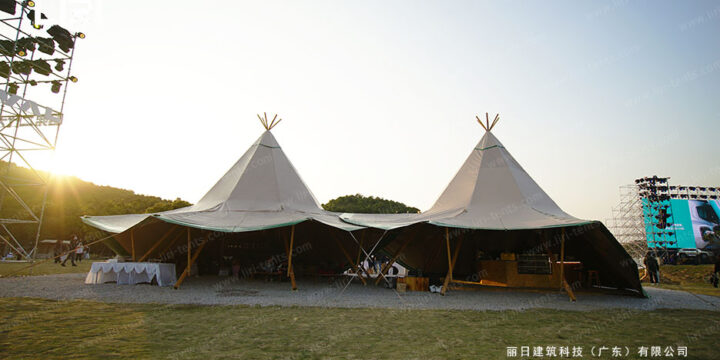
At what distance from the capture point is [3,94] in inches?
463

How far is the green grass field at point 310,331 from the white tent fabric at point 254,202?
3.72 m

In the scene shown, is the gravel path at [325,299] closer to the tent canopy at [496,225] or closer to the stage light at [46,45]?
the tent canopy at [496,225]

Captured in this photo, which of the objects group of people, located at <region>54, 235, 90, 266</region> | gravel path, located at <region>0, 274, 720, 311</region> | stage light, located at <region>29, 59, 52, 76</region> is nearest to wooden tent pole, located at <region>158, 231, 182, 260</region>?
group of people, located at <region>54, 235, 90, 266</region>

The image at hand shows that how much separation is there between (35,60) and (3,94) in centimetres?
174

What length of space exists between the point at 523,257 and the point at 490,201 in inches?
74.2

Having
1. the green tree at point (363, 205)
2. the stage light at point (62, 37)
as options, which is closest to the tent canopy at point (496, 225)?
the stage light at point (62, 37)

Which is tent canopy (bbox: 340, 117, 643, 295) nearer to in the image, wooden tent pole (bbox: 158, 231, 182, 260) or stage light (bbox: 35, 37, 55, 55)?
wooden tent pole (bbox: 158, 231, 182, 260)

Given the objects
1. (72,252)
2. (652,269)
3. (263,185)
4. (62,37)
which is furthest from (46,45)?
(652,269)

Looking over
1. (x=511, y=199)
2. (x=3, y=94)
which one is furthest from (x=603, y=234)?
(x=3, y=94)

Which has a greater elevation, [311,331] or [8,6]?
[8,6]

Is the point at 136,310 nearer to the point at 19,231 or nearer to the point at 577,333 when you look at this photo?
the point at 577,333

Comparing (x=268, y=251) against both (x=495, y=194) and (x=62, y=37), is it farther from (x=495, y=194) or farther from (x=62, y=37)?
(x=62, y=37)

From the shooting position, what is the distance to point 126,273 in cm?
956

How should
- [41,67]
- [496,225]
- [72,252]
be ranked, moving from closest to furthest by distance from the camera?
[496,225] → [41,67] → [72,252]
